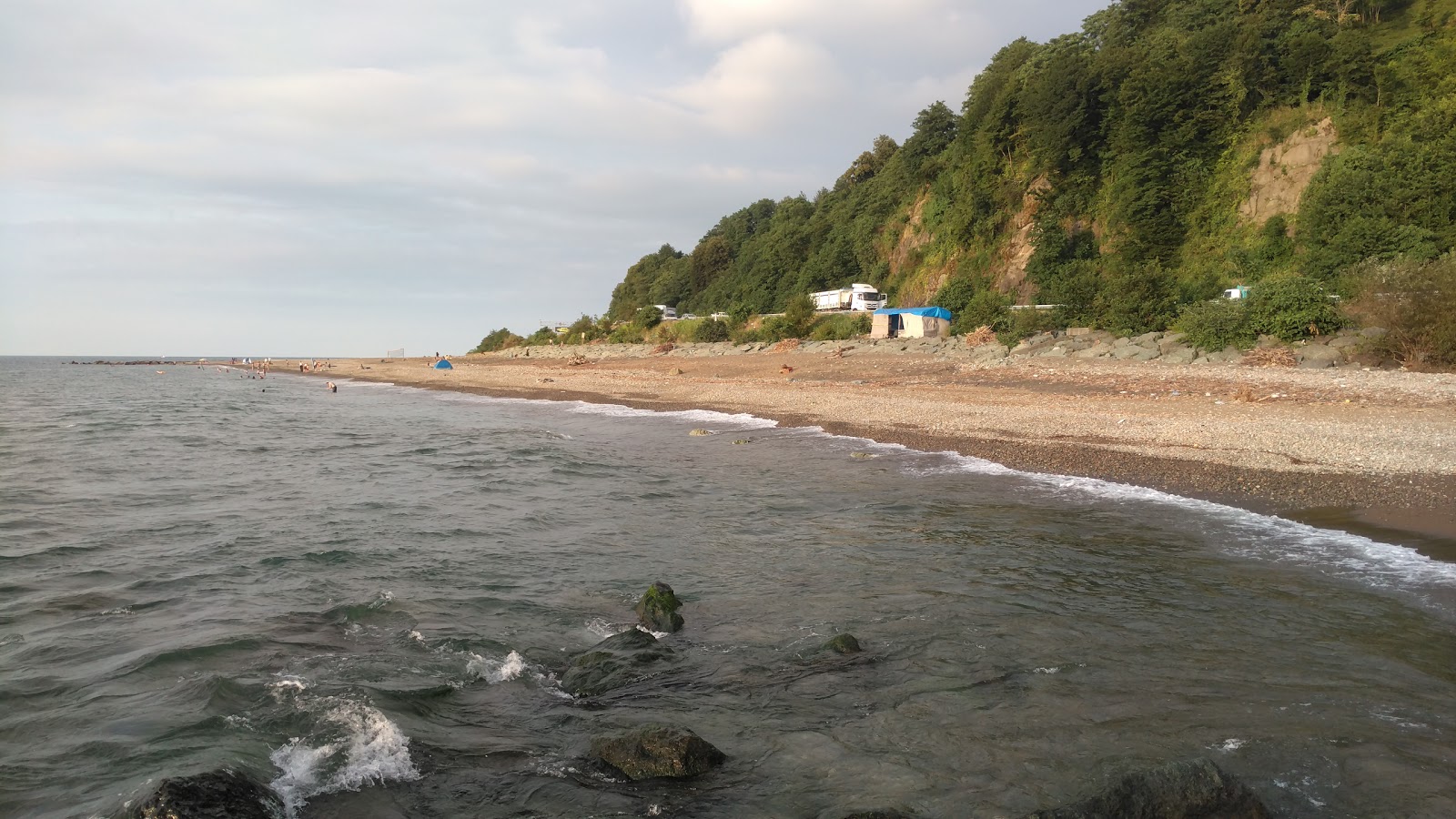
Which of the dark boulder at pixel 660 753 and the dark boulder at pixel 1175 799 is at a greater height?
the dark boulder at pixel 1175 799

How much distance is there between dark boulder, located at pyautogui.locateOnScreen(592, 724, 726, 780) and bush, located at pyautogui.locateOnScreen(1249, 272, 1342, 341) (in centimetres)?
2952

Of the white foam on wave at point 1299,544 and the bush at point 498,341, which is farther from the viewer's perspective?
the bush at point 498,341

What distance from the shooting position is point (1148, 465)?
46.4ft

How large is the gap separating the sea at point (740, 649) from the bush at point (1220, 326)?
18479mm

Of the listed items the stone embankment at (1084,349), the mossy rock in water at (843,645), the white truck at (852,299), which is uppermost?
the white truck at (852,299)

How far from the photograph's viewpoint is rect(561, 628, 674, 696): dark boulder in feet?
21.9

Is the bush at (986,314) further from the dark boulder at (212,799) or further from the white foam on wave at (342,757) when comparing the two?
the dark boulder at (212,799)

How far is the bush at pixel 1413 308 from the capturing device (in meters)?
20.9

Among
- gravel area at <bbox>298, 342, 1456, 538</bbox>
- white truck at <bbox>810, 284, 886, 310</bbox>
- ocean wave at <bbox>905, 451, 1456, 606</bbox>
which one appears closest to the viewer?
ocean wave at <bbox>905, 451, 1456, 606</bbox>

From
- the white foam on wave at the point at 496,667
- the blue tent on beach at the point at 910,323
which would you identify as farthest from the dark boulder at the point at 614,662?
the blue tent on beach at the point at 910,323

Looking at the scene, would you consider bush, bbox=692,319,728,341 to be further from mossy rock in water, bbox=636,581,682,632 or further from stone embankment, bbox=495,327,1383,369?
mossy rock in water, bbox=636,581,682,632

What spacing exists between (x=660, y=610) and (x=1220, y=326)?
28334 millimetres

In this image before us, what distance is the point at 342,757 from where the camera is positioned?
17.8ft

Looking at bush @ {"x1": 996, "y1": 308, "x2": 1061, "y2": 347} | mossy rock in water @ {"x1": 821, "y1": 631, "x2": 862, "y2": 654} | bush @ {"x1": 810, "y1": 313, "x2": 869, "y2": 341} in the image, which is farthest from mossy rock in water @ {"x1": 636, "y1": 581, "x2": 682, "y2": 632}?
bush @ {"x1": 810, "y1": 313, "x2": 869, "y2": 341}
